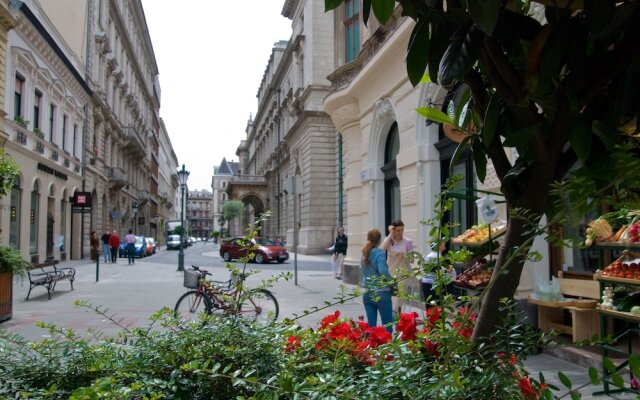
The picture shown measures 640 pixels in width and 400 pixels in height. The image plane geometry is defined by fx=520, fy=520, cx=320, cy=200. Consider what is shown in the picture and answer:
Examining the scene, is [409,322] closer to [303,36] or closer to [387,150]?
[387,150]

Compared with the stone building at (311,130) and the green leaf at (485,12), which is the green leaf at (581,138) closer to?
the green leaf at (485,12)

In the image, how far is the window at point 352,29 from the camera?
49.2ft

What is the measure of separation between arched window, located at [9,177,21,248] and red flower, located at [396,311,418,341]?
20.9 meters

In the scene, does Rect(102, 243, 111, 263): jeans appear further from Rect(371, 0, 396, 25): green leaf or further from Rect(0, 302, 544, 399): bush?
Rect(371, 0, 396, 25): green leaf

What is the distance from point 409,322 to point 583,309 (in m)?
4.63

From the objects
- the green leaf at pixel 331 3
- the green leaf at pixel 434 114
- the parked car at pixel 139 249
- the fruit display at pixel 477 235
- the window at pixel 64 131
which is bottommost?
the parked car at pixel 139 249

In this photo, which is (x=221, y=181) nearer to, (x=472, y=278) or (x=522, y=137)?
(x=472, y=278)

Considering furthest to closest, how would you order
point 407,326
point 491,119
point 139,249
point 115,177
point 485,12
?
point 115,177
point 139,249
point 407,326
point 491,119
point 485,12

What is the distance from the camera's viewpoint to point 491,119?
159cm

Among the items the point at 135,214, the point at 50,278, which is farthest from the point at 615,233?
the point at 135,214

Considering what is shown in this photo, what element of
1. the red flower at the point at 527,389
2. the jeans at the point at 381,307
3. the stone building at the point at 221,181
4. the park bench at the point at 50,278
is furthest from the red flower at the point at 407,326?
the stone building at the point at 221,181

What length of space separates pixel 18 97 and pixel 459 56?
23.3 metres

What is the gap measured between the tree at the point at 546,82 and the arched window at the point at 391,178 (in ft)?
34.0

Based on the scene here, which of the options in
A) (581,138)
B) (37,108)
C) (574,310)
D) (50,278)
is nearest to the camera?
(581,138)
